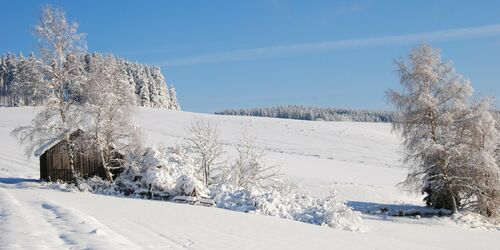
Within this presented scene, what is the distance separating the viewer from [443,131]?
30.4 meters

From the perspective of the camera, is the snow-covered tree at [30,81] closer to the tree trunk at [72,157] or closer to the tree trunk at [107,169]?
the tree trunk at [72,157]

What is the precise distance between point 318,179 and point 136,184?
16.3 m

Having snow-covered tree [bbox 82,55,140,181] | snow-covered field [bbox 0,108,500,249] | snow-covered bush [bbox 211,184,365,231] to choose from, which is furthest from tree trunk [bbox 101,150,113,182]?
snow-covered bush [bbox 211,184,365,231]

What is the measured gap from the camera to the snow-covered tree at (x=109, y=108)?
3073 centimetres

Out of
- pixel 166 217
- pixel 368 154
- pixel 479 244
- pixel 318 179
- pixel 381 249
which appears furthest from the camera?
pixel 368 154

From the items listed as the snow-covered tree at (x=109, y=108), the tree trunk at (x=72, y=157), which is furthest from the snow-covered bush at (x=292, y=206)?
the tree trunk at (x=72, y=157)

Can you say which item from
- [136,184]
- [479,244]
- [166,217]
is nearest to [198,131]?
[136,184]

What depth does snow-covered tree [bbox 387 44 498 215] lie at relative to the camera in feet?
96.4

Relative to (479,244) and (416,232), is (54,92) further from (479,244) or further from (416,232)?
(479,244)

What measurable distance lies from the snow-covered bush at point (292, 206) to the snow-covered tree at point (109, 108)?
24.7ft

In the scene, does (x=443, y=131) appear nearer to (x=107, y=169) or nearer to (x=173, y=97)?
(x=107, y=169)

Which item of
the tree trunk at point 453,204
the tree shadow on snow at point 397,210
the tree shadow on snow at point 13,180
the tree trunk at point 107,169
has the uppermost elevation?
the tree trunk at point 107,169

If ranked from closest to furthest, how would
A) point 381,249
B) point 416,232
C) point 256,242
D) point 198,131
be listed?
point 256,242, point 381,249, point 416,232, point 198,131

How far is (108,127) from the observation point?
31375mm
